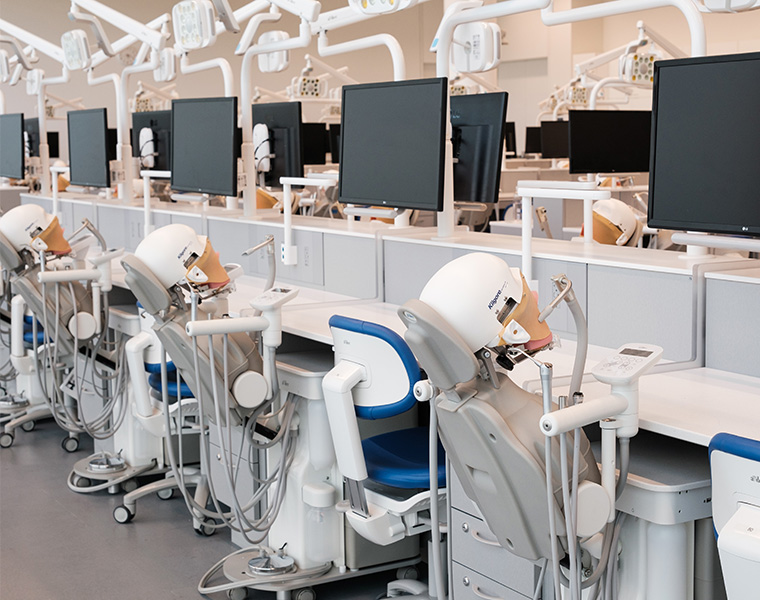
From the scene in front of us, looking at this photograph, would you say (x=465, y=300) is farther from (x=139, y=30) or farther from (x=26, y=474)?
(x=139, y=30)

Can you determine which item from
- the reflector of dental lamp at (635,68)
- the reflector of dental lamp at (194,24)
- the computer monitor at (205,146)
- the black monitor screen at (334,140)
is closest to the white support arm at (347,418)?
the computer monitor at (205,146)

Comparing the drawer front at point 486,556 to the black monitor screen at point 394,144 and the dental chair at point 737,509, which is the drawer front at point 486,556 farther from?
the black monitor screen at point 394,144

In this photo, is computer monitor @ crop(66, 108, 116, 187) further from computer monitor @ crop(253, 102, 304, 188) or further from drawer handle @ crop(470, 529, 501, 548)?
drawer handle @ crop(470, 529, 501, 548)

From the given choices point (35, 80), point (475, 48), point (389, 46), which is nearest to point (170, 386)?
point (389, 46)

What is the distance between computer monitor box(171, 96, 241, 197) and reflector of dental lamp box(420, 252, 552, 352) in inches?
98.0

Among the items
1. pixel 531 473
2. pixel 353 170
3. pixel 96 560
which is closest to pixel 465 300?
pixel 531 473

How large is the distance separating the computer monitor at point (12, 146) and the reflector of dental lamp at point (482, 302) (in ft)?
16.3

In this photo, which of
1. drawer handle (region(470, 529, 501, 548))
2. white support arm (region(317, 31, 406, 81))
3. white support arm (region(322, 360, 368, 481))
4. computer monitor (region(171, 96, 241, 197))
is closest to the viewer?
drawer handle (region(470, 529, 501, 548))

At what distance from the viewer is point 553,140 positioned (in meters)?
8.86

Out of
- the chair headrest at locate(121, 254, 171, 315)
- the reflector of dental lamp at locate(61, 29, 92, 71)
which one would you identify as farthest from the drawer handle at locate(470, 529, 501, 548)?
the reflector of dental lamp at locate(61, 29, 92, 71)

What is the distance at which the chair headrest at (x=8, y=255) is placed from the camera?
12.8ft

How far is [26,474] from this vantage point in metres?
4.19

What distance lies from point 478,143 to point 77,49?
3222 millimetres

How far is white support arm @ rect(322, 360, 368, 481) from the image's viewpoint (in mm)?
2342
